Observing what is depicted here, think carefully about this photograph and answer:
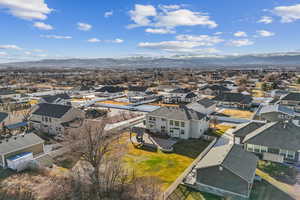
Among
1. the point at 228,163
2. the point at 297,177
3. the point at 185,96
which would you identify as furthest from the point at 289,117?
the point at 185,96

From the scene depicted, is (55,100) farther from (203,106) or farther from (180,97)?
(203,106)

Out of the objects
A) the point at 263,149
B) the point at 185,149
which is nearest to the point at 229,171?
the point at 263,149

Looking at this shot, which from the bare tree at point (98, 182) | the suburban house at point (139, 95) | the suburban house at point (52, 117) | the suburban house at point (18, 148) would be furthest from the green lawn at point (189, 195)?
the suburban house at point (139, 95)

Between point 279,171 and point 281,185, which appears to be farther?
point 279,171

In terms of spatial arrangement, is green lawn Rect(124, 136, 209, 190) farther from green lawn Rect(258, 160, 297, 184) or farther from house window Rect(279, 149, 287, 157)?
house window Rect(279, 149, 287, 157)

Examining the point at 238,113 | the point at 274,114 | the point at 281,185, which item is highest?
the point at 274,114

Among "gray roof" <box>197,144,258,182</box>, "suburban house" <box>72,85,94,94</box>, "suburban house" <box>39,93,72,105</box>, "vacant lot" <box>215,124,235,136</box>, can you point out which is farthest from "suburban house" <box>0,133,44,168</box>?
"suburban house" <box>72,85,94,94</box>

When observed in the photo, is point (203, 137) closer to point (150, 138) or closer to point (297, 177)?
point (150, 138)
